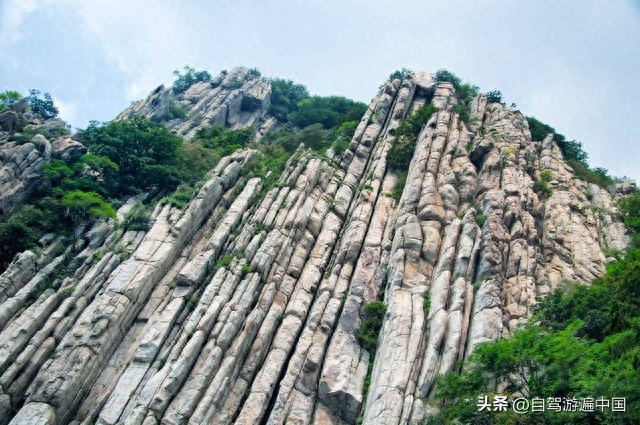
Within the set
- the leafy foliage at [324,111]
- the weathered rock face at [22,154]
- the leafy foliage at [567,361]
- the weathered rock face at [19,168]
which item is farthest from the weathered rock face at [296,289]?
the leafy foliage at [324,111]

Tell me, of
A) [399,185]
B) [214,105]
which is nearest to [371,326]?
[399,185]

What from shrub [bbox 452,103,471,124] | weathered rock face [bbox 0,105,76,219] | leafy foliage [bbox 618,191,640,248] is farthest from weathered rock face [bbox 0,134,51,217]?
leafy foliage [bbox 618,191,640,248]

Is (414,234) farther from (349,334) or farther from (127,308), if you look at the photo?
(127,308)

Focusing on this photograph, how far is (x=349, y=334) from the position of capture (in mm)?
35469

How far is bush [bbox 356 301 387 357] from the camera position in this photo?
34.6 metres

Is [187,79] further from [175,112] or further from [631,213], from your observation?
[631,213]

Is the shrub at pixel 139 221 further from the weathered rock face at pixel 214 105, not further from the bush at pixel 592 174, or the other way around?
the bush at pixel 592 174

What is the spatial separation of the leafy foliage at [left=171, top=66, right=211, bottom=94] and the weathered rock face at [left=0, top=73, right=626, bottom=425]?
194ft

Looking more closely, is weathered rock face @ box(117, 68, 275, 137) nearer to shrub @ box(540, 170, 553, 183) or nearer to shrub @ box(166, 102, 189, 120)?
shrub @ box(166, 102, 189, 120)

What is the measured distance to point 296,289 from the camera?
40188mm

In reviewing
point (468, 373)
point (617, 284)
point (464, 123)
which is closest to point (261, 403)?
point (468, 373)

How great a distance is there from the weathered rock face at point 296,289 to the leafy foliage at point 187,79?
5901 cm

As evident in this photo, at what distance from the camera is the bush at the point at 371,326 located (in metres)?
34.6

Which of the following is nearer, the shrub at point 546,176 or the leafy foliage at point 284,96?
the shrub at point 546,176
